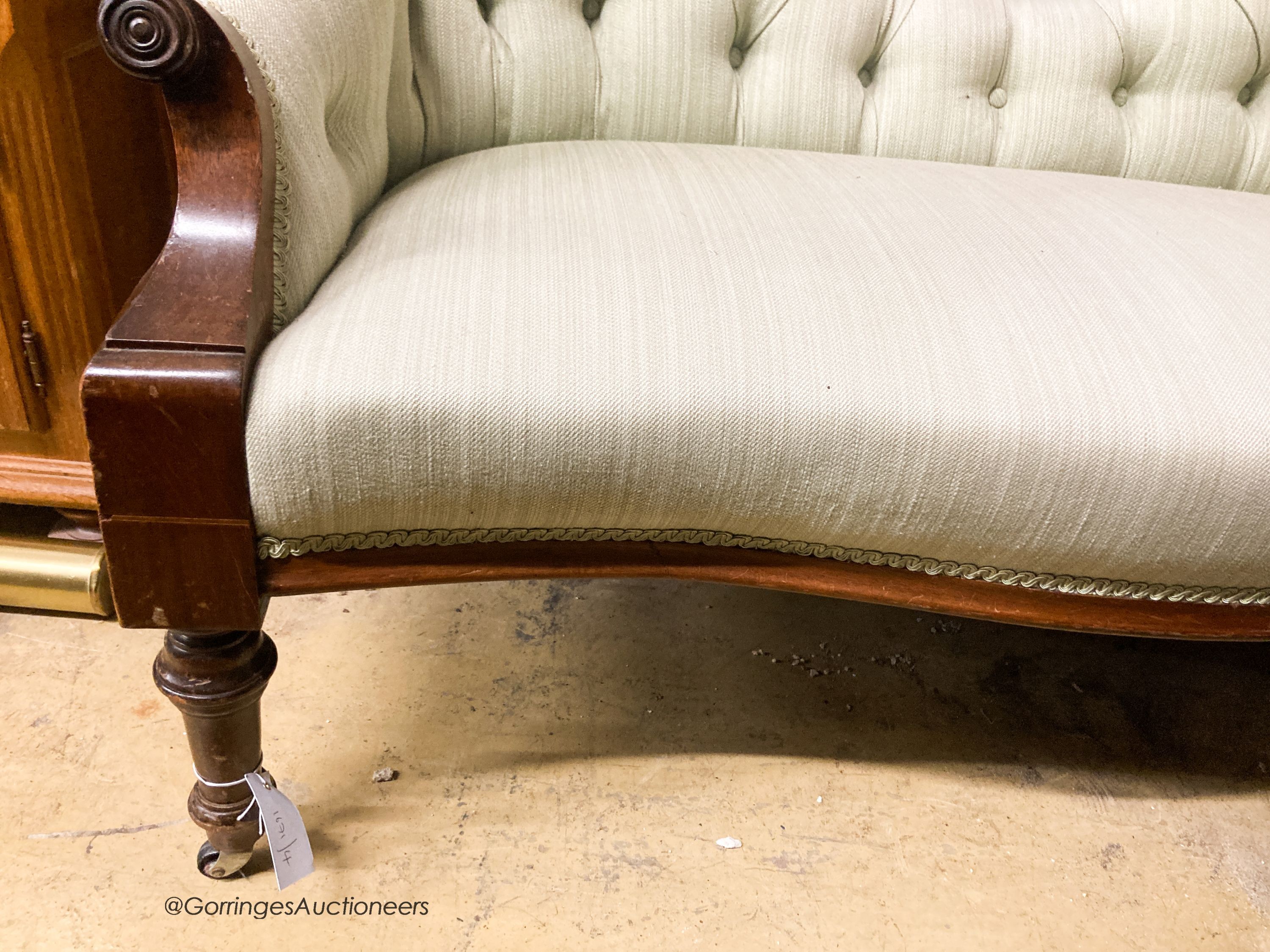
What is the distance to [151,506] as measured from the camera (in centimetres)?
Result: 44

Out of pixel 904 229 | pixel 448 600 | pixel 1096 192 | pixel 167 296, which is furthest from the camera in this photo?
pixel 448 600

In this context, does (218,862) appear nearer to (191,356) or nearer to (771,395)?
(191,356)

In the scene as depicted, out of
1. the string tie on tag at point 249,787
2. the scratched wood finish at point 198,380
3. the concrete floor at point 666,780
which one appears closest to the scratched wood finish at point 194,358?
the scratched wood finish at point 198,380

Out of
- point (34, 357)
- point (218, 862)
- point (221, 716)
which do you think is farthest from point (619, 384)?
point (34, 357)

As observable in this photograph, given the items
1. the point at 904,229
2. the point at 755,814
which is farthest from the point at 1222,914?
the point at 904,229

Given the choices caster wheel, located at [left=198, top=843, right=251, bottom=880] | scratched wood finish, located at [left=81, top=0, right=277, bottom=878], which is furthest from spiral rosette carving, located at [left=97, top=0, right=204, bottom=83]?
caster wheel, located at [left=198, top=843, right=251, bottom=880]

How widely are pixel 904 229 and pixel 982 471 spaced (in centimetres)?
20

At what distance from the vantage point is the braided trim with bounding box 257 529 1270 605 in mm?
482

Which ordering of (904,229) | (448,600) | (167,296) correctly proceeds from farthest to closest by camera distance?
(448,600) → (904,229) → (167,296)

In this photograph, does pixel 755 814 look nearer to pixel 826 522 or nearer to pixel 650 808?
pixel 650 808

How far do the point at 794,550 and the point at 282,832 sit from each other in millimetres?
358

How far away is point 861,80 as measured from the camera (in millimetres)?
854

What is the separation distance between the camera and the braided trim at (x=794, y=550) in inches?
19.0

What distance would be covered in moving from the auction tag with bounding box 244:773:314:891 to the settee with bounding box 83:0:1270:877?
0.02 metres
